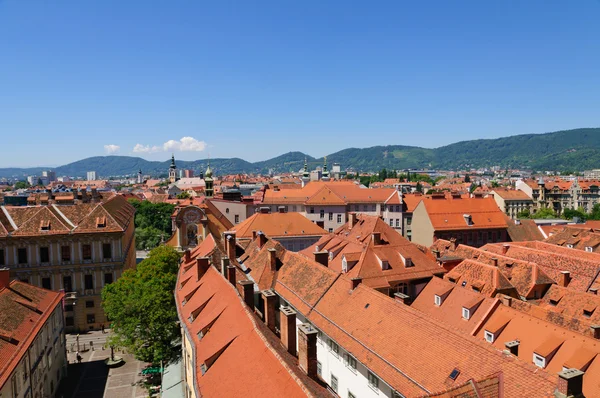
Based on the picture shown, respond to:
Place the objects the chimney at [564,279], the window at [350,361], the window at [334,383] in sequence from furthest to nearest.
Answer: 1. the chimney at [564,279]
2. the window at [334,383]
3. the window at [350,361]

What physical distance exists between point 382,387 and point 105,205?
46915mm

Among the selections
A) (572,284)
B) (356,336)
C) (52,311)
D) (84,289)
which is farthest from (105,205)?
(572,284)

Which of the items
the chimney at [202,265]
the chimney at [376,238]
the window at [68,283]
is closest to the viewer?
the chimney at [202,265]

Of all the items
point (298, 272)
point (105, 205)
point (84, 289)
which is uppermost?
point (105, 205)

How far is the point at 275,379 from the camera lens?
18.1m

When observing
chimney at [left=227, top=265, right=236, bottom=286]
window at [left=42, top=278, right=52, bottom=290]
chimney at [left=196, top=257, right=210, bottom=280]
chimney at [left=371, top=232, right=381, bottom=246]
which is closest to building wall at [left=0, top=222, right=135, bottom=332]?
window at [left=42, top=278, right=52, bottom=290]

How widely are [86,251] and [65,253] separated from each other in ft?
7.60

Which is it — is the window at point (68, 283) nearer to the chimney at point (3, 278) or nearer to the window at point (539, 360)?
the chimney at point (3, 278)

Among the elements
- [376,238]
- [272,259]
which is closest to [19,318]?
[272,259]

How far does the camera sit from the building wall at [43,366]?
2831cm

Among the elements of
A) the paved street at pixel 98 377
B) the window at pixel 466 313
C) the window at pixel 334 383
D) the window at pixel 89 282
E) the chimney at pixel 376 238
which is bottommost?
the paved street at pixel 98 377

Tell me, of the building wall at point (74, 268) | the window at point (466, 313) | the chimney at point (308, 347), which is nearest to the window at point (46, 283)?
the building wall at point (74, 268)

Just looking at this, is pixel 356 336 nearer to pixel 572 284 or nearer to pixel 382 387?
pixel 382 387

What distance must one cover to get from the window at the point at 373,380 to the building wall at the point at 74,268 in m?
37.7
